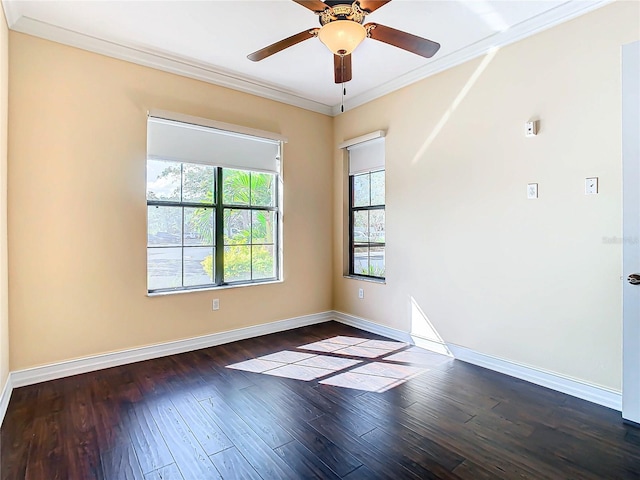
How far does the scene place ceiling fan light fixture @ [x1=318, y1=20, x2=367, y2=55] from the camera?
2105 mm

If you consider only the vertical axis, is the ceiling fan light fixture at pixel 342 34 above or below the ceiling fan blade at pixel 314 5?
below

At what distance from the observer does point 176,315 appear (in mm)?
3490

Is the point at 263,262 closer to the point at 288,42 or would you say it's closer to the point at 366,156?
the point at 366,156

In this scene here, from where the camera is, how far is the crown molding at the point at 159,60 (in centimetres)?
276

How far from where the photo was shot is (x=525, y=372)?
2.84 metres

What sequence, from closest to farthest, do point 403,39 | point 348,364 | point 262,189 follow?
1. point 403,39
2. point 348,364
3. point 262,189

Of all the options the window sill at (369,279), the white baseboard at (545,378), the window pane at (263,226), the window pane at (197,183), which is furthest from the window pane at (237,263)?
the white baseboard at (545,378)

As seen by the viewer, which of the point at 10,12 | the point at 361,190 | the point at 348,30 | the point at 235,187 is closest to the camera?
the point at 348,30

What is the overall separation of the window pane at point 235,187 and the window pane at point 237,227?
12 cm

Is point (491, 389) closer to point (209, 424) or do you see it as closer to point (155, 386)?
point (209, 424)

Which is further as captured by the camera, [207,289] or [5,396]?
[207,289]

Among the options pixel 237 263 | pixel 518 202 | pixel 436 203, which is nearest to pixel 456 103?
pixel 436 203

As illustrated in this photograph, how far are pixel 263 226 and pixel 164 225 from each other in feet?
3.75

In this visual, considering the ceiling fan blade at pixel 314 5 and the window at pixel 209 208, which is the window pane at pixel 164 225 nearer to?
the window at pixel 209 208
